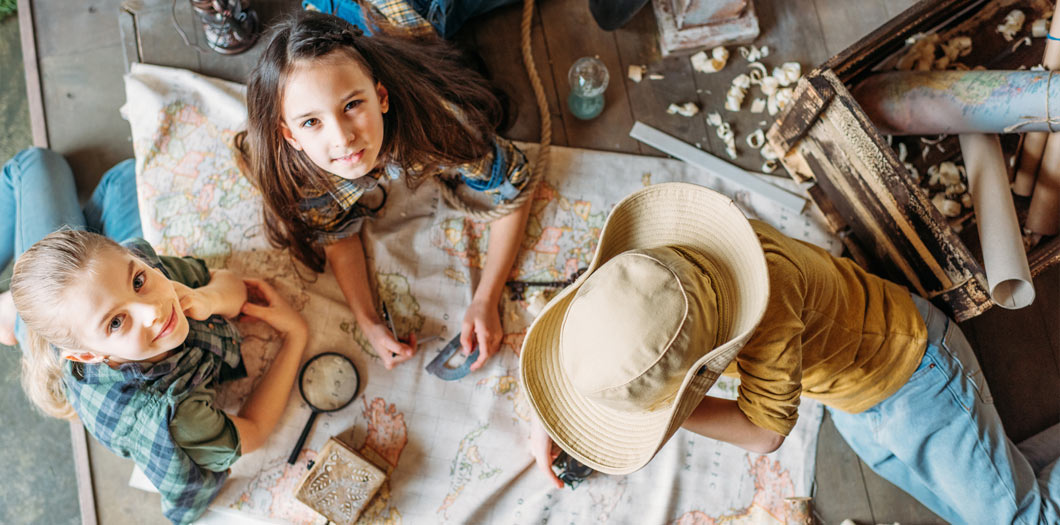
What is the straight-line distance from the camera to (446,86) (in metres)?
1.36

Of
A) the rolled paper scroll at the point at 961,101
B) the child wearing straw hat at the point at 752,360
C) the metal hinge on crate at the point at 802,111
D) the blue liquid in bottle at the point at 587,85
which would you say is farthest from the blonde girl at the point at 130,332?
the rolled paper scroll at the point at 961,101

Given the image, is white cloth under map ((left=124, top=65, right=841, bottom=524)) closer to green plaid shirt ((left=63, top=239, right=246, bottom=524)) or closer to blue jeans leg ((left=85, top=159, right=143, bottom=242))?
blue jeans leg ((left=85, top=159, right=143, bottom=242))

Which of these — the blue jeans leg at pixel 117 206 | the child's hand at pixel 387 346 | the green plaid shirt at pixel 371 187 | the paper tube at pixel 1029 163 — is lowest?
the child's hand at pixel 387 346

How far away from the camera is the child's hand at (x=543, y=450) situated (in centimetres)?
146

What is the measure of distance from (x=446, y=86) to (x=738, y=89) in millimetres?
825

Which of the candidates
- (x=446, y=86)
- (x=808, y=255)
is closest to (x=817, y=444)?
(x=808, y=255)

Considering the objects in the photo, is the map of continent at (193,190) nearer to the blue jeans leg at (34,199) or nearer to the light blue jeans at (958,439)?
the blue jeans leg at (34,199)

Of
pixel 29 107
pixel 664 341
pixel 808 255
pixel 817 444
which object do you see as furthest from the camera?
pixel 29 107

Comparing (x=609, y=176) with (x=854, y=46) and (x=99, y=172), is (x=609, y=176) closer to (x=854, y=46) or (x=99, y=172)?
(x=854, y=46)

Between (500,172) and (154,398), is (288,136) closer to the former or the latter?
(500,172)

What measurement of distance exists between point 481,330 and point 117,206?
99 cm

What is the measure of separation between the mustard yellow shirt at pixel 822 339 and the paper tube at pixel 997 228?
0.56 ft

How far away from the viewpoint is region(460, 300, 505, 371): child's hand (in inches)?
62.8

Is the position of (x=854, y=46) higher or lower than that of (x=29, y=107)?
higher
